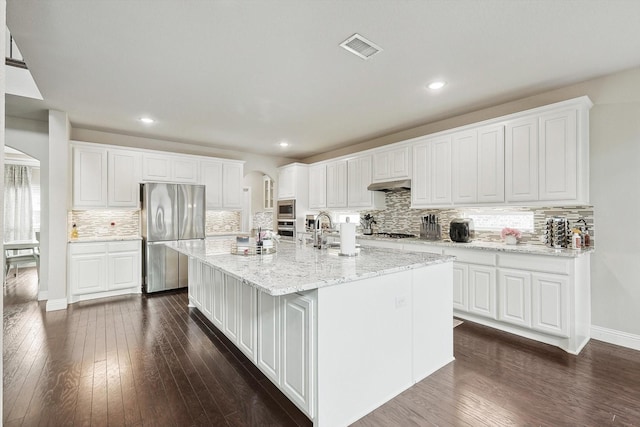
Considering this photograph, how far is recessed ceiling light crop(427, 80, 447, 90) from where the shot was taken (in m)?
3.22

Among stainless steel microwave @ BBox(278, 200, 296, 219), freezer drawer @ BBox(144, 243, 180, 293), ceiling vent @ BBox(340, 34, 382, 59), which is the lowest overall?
freezer drawer @ BBox(144, 243, 180, 293)

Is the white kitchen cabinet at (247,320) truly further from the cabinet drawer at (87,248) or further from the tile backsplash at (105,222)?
the tile backsplash at (105,222)

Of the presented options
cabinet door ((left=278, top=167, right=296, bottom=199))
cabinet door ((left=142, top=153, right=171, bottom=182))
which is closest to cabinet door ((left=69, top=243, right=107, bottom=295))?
cabinet door ((left=142, top=153, right=171, bottom=182))

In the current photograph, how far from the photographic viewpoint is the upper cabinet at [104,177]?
4617mm

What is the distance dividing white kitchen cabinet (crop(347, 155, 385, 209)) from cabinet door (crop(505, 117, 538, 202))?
2.15 m

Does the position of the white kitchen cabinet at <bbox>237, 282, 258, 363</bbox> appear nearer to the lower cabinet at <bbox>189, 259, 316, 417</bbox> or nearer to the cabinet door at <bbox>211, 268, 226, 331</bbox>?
the lower cabinet at <bbox>189, 259, 316, 417</bbox>

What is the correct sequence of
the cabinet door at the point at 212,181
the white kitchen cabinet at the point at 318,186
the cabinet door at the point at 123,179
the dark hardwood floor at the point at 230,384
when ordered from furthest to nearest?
the white kitchen cabinet at the point at 318,186, the cabinet door at the point at 212,181, the cabinet door at the point at 123,179, the dark hardwood floor at the point at 230,384

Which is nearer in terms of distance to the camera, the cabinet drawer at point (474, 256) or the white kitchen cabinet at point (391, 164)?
the cabinet drawer at point (474, 256)

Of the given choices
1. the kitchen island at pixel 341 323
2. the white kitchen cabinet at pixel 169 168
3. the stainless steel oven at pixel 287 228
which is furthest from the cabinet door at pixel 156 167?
the kitchen island at pixel 341 323

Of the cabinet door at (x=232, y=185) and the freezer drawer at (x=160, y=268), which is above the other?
the cabinet door at (x=232, y=185)

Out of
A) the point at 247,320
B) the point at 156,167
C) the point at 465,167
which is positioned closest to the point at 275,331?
the point at 247,320

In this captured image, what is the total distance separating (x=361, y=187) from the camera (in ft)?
17.9

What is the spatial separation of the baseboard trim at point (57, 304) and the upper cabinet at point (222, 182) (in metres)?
2.52

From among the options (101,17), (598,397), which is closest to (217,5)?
(101,17)
